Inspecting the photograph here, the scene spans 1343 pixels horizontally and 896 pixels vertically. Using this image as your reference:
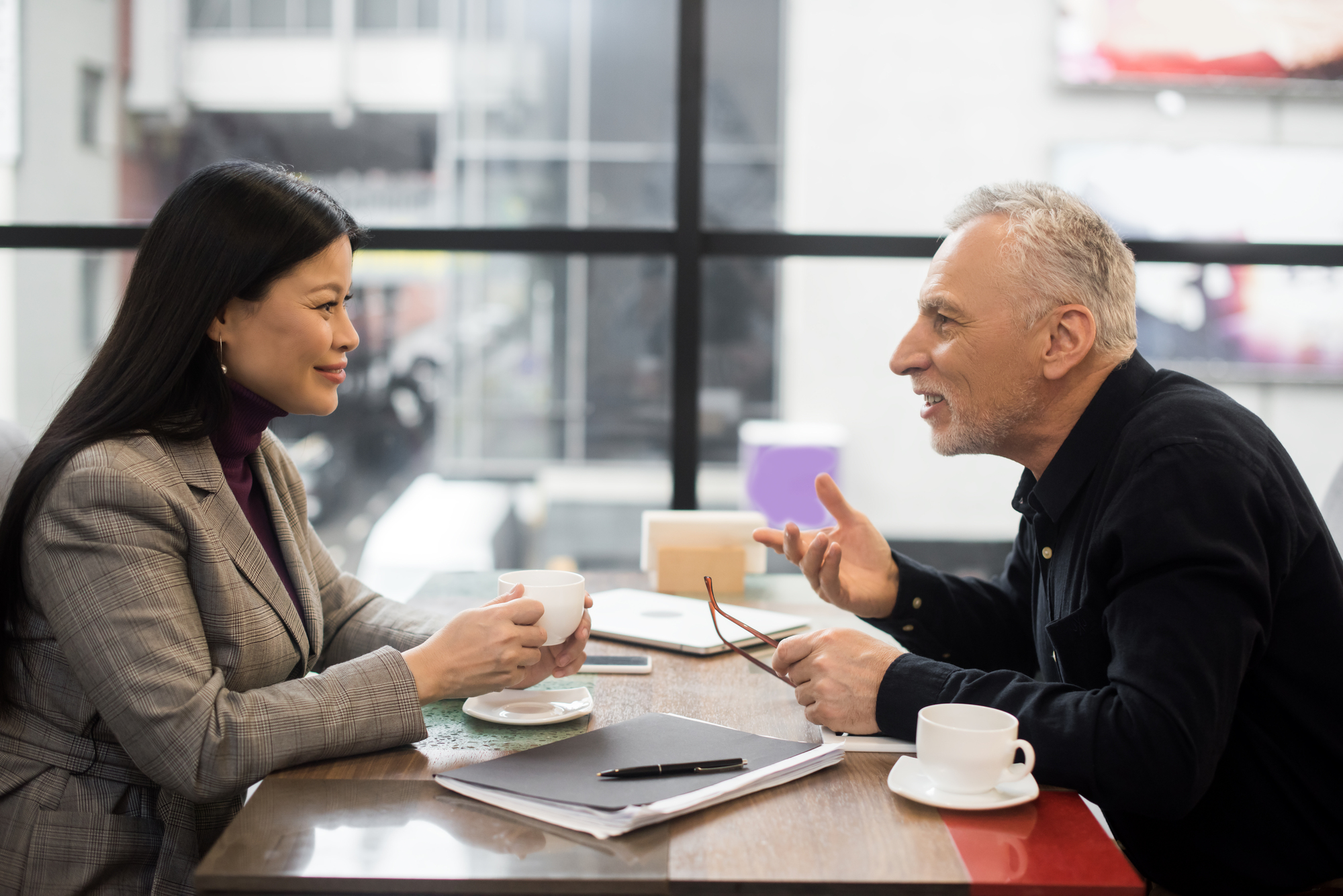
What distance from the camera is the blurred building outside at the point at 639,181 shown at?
280 centimetres

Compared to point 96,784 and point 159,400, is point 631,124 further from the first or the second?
point 96,784

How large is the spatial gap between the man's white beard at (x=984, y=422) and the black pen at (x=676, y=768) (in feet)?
2.11

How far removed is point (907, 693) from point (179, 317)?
935mm

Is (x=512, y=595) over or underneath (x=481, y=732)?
over

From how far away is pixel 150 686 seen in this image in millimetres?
1078

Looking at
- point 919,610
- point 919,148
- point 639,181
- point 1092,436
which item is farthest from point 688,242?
point 1092,436

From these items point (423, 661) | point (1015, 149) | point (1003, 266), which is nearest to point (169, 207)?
point (423, 661)

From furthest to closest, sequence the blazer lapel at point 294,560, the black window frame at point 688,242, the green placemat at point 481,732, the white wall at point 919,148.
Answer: the white wall at point 919,148 → the black window frame at point 688,242 → the blazer lapel at point 294,560 → the green placemat at point 481,732

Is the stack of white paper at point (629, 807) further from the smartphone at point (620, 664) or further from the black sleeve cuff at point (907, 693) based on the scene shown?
the smartphone at point (620, 664)

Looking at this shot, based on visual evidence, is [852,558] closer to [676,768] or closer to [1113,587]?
[1113,587]

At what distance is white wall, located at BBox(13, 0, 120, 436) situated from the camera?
9.39 feet

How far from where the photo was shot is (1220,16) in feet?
8.96

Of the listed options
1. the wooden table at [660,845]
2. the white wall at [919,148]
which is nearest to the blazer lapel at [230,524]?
the wooden table at [660,845]

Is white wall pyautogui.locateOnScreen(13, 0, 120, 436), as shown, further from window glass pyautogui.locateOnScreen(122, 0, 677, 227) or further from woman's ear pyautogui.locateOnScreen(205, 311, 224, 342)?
woman's ear pyautogui.locateOnScreen(205, 311, 224, 342)
